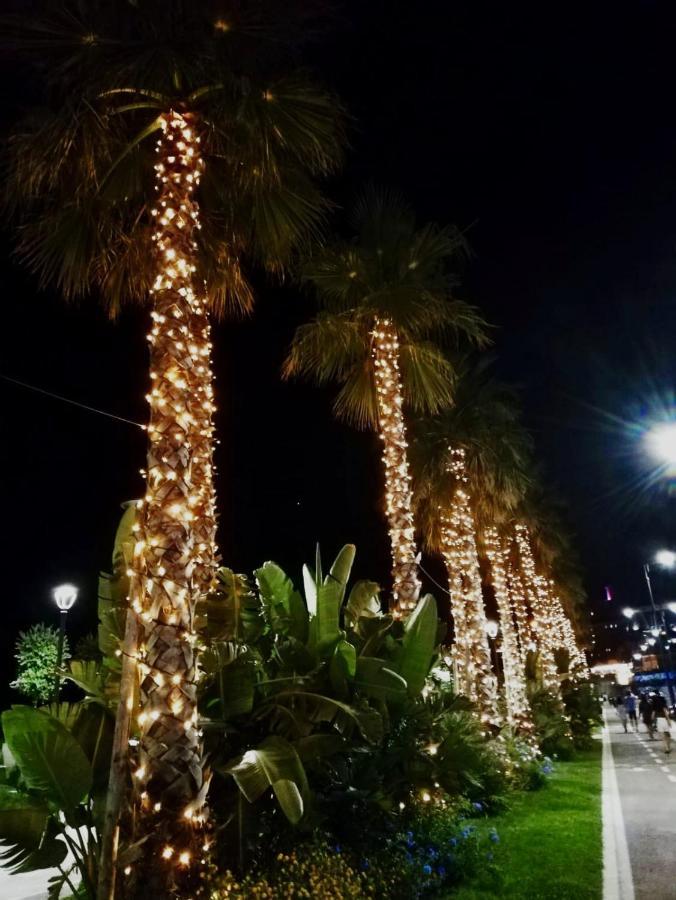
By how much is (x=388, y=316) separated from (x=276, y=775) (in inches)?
360

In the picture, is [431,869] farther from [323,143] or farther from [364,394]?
[364,394]

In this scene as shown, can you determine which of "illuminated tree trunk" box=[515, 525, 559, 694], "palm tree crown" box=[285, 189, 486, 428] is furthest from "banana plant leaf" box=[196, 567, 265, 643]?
"illuminated tree trunk" box=[515, 525, 559, 694]

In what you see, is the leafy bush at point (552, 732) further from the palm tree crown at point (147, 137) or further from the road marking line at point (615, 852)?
the palm tree crown at point (147, 137)

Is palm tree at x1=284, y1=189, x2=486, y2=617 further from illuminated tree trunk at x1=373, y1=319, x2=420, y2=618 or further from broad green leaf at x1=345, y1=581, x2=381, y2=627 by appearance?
broad green leaf at x1=345, y1=581, x2=381, y2=627

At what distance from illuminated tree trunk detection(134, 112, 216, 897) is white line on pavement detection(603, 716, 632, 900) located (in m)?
4.55

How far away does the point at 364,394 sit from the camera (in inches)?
559

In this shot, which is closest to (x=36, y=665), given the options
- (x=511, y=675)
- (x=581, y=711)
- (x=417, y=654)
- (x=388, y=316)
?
(x=511, y=675)

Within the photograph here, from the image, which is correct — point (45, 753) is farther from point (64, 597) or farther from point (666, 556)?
point (666, 556)

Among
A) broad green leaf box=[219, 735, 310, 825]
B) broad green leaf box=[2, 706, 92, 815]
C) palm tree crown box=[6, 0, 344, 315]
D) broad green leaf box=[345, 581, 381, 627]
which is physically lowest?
broad green leaf box=[219, 735, 310, 825]

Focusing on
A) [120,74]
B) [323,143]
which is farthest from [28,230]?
[323,143]

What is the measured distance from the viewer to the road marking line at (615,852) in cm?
691

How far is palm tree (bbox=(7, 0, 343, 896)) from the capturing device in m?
5.48

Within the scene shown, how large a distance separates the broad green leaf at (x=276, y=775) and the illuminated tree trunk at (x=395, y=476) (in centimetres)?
541

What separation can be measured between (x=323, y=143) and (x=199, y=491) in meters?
4.59
